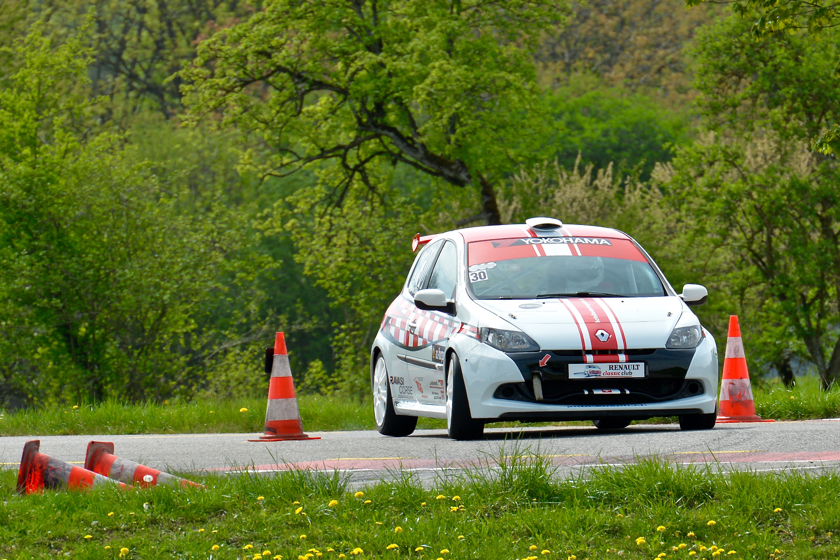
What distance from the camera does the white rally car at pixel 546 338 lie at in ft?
28.9

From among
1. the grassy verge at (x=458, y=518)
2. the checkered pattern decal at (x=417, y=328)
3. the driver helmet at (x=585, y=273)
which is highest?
the driver helmet at (x=585, y=273)

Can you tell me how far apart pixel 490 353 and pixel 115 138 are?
2345cm

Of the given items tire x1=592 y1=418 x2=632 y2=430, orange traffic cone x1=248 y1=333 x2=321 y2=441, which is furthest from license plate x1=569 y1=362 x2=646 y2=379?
orange traffic cone x1=248 y1=333 x2=321 y2=441

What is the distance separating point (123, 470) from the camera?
6512 millimetres

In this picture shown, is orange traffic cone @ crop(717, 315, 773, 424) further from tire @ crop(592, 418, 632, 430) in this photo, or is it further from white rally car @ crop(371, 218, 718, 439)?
white rally car @ crop(371, 218, 718, 439)

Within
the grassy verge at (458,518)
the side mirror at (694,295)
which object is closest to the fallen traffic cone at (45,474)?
the grassy verge at (458,518)

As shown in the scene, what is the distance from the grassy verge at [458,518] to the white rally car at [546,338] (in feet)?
8.37

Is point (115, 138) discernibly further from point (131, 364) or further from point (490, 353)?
point (490, 353)

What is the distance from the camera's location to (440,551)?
4.96m

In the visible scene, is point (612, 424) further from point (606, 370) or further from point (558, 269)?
point (606, 370)

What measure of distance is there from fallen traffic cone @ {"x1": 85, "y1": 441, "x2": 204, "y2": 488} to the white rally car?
2.95 m

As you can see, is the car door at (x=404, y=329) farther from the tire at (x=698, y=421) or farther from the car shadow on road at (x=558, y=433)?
the tire at (x=698, y=421)

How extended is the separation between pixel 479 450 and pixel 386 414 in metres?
4.16

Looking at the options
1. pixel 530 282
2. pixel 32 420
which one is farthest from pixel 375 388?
pixel 32 420
